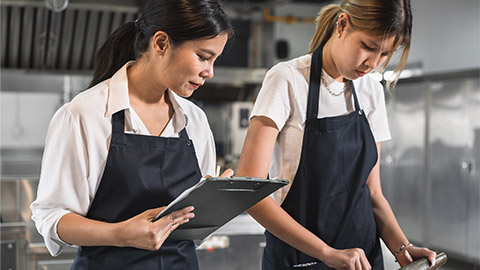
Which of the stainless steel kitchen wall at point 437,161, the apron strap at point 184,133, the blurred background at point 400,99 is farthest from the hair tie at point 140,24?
the stainless steel kitchen wall at point 437,161

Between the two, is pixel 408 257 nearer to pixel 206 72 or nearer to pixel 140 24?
pixel 206 72

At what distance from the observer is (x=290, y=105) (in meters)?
1.56

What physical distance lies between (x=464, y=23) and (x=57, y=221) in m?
5.82

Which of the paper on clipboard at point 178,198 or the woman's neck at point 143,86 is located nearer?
the paper on clipboard at point 178,198

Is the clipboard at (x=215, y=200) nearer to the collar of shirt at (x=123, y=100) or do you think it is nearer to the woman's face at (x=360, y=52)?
the collar of shirt at (x=123, y=100)

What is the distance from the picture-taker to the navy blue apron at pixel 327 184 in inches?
61.4

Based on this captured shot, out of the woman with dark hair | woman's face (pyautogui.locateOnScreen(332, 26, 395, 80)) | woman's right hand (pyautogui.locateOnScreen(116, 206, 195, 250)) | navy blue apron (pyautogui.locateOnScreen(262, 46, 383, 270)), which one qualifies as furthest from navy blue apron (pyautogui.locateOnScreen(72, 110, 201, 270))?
woman's face (pyautogui.locateOnScreen(332, 26, 395, 80))

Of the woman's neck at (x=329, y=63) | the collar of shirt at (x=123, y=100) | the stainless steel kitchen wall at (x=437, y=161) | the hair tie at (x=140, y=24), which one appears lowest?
the stainless steel kitchen wall at (x=437, y=161)

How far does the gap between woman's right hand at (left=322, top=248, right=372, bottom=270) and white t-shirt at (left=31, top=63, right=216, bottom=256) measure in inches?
23.4

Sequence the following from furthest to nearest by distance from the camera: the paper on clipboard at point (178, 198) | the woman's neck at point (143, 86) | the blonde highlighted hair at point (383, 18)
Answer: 1. the blonde highlighted hair at point (383, 18)
2. the woman's neck at point (143, 86)
3. the paper on clipboard at point (178, 198)

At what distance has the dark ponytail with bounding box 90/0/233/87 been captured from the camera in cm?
127

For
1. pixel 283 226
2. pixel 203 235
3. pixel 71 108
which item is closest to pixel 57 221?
pixel 71 108

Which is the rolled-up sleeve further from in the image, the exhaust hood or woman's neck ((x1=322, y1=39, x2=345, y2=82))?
the exhaust hood

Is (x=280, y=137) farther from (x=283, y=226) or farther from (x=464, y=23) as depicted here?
(x=464, y=23)
